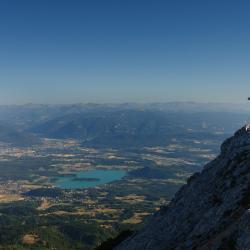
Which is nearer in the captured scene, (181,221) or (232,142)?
(181,221)

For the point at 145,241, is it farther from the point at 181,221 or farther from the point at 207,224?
the point at 207,224

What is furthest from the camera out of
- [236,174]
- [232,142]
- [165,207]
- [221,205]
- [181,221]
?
[165,207]

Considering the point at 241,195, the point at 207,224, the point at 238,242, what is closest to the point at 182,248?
the point at 207,224

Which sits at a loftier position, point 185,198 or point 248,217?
point 248,217

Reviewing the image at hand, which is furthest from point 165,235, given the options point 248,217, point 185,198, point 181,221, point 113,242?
point 113,242

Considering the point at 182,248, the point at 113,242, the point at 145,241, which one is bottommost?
the point at 113,242

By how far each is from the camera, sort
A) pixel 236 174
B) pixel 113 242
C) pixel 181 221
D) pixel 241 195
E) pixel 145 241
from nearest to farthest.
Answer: pixel 241 195 → pixel 236 174 → pixel 181 221 → pixel 145 241 → pixel 113 242
